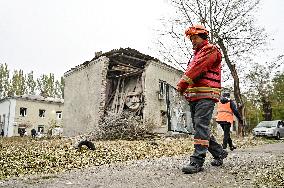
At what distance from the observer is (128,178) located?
11.4ft

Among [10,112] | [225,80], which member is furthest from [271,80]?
[10,112]

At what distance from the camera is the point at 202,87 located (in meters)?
4.20

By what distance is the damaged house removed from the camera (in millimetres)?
18359

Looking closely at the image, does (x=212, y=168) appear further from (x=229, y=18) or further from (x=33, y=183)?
(x=229, y=18)

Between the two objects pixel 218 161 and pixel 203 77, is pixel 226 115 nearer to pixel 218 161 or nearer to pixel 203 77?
pixel 218 161

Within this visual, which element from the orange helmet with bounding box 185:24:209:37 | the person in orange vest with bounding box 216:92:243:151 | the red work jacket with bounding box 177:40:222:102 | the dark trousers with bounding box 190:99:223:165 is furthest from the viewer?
the person in orange vest with bounding box 216:92:243:151

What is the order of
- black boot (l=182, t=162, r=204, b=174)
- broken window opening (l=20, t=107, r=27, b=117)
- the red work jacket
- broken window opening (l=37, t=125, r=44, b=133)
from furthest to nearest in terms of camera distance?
broken window opening (l=37, t=125, r=44, b=133)
broken window opening (l=20, t=107, r=27, b=117)
the red work jacket
black boot (l=182, t=162, r=204, b=174)

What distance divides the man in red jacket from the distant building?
147 ft

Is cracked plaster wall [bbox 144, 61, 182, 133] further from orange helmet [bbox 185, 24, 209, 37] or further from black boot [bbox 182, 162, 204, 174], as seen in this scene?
Result: black boot [bbox 182, 162, 204, 174]

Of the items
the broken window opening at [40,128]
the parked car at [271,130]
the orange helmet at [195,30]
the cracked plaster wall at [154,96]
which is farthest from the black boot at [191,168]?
the broken window opening at [40,128]

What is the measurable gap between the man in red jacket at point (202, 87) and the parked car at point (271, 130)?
22.1 m

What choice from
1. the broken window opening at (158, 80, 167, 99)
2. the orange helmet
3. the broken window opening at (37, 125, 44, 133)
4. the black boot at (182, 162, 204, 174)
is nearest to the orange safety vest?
the orange helmet

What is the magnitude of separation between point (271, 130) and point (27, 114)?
37.1 metres

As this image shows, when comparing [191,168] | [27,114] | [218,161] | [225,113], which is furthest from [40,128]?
[191,168]
